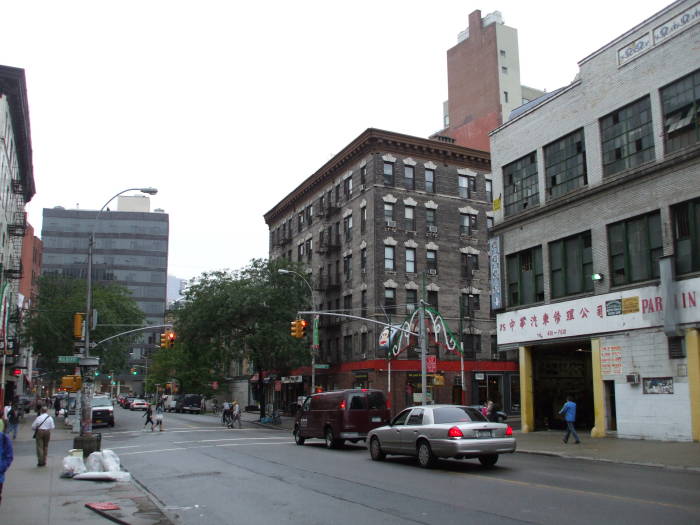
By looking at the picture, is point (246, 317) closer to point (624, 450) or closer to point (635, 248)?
point (635, 248)

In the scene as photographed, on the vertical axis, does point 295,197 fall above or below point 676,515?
above

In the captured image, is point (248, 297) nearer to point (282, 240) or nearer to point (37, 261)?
point (282, 240)

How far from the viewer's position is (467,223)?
55.4 metres

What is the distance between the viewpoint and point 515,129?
32375 millimetres

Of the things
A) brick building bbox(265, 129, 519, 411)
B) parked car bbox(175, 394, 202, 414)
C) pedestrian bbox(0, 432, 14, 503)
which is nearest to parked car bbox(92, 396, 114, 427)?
brick building bbox(265, 129, 519, 411)

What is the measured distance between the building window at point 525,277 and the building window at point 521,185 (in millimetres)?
2181

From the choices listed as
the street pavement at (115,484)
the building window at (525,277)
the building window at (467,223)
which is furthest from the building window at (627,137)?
the building window at (467,223)

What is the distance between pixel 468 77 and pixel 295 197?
25.3 meters

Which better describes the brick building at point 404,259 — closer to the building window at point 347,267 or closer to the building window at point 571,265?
the building window at point 347,267

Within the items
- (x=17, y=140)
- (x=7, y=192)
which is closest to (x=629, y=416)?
(x=7, y=192)

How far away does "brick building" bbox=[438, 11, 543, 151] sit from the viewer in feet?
236

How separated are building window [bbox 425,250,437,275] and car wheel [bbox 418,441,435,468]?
35824 millimetres

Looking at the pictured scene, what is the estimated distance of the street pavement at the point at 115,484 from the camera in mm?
10663

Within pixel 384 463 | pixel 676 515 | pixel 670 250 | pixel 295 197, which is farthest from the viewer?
pixel 295 197
